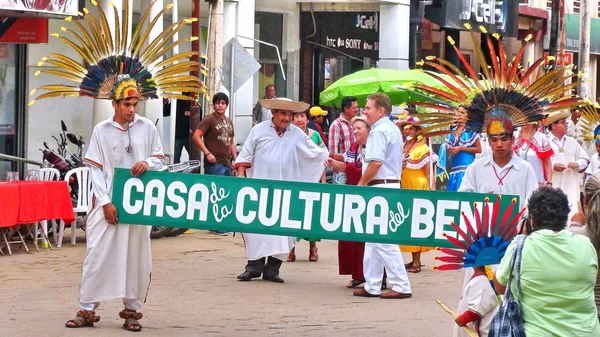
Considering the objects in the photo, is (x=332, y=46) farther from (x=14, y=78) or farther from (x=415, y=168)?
(x=415, y=168)

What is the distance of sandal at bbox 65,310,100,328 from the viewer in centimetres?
991

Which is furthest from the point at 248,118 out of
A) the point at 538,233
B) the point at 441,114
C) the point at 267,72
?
the point at 538,233

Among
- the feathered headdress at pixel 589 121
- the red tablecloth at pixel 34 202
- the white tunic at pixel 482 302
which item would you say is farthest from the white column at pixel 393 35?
the white tunic at pixel 482 302

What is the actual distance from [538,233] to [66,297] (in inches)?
259

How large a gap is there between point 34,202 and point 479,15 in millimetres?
18676

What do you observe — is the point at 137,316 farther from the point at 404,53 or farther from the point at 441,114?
the point at 404,53

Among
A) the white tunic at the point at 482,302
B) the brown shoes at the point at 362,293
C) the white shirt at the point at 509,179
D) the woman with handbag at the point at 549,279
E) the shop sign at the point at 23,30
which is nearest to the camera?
the woman with handbag at the point at 549,279

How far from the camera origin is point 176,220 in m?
9.57

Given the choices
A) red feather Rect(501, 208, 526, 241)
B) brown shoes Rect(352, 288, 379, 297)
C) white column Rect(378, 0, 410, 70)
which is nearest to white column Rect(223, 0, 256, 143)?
white column Rect(378, 0, 410, 70)

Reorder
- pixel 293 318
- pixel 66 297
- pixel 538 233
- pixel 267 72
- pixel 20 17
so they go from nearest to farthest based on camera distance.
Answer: pixel 538 233 < pixel 293 318 < pixel 66 297 < pixel 20 17 < pixel 267 72

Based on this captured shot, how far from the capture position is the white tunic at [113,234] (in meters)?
9.83

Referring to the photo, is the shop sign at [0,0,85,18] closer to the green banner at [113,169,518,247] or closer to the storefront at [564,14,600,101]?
the green banner at [113,169,518,247]

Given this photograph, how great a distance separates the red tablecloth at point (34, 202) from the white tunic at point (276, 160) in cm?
301

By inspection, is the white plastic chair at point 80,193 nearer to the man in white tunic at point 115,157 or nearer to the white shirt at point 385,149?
the white shirt at point 385,149
